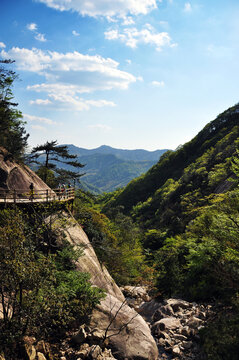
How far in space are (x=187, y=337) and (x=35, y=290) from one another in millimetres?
11358

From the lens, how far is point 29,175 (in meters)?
28.3

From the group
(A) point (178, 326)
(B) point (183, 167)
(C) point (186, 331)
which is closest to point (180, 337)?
(C) point (186, 331)

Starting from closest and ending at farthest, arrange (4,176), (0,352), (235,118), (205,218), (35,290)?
(0,352) < (35,290) < (4,176) < (205,218) < (235,118)

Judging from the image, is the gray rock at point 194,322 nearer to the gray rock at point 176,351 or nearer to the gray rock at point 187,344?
the gray rock at point 187,344

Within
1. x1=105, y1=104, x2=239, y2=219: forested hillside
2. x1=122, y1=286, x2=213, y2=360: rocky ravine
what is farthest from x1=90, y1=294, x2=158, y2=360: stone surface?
x1=105, y1=104, x2=239, y2=219: forested hillside

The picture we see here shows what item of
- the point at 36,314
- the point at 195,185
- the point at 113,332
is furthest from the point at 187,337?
the point at 195,185

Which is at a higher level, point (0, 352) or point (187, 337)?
point (0, 352)

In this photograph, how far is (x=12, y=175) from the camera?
25.8 meters

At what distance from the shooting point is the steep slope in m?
53.0

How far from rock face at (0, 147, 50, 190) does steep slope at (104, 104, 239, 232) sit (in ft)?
100

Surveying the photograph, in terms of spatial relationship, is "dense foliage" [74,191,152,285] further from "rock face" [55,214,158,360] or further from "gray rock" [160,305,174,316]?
"rock face" [55,214,158,360]

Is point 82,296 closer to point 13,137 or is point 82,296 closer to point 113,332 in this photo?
point 113,332

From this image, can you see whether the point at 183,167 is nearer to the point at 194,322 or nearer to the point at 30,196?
the point at 30,196

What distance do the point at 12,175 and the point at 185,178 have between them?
52.1 metres
